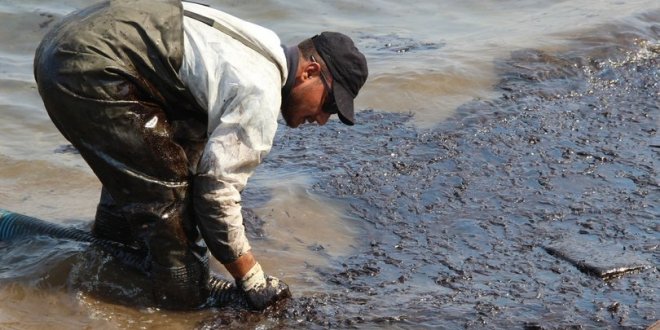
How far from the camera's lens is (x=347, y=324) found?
4.37 meters

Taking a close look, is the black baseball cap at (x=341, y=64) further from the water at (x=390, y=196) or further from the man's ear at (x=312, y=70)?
the water at (x=390, y=196)

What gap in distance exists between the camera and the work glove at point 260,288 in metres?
4.26

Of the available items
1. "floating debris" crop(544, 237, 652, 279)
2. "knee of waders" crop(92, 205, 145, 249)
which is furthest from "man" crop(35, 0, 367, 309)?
"floating debris" crop(544, 237, 652, 279)

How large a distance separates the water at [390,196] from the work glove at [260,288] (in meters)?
0.09

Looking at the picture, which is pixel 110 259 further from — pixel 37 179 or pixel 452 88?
pixel 452 88

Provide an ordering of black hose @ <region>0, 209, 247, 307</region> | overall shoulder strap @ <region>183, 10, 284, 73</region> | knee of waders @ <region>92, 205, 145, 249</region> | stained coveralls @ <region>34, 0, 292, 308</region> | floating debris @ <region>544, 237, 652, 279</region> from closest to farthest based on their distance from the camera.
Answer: stained coveralls @ <region>34, 0, 292, 308</region>, overall shoulder strap @ <region>183, 10, 284, 73</region>, black hose @ <region>0, 209, 247, 307</region>, knee of waders @ <region>92, 205, 145, 249</region>, floating debris @ <region>544, 237, 652, 279</region>

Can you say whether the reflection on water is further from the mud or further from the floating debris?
the floating debris

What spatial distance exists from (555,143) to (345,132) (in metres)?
1.44

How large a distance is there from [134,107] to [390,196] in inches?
88.0

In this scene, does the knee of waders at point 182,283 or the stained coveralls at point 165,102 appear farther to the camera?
the knee of waders at point 182,283

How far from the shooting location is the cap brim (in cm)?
413

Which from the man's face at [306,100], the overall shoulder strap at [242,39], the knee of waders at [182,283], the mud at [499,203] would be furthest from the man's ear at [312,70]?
the mud at [499,203]

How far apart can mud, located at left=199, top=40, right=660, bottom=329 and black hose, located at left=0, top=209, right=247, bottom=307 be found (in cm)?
9

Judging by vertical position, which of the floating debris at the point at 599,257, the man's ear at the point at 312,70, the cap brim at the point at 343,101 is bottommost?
the floating debris at the point at 599,257
